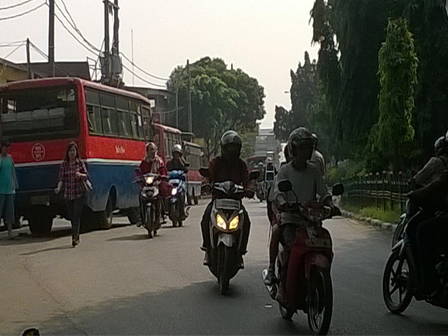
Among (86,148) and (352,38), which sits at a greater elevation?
(352,38)

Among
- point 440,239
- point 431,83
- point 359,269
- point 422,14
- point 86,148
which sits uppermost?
point 422,14

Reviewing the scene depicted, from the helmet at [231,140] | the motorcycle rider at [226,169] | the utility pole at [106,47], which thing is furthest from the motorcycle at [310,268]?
the utility pole at [106,47]

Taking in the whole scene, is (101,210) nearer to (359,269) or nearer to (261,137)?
(359,269)

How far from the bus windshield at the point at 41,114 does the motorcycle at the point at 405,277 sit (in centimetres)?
1081

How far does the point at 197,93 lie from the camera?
2844 inches

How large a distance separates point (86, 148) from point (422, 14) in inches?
424

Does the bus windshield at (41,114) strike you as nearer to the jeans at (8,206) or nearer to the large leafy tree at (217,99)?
the jeans at (8,206)

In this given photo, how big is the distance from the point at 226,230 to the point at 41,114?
9769 mm

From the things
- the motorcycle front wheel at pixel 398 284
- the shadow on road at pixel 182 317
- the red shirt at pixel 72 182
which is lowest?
the shadow on road at pixel 182 317

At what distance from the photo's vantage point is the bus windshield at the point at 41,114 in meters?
17.4

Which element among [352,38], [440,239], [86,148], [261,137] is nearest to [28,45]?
[352,38]

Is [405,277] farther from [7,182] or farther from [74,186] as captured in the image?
[7,182]

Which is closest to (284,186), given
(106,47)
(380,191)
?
(380,191)

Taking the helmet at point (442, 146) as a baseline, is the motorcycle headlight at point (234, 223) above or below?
below
